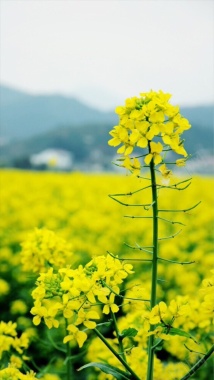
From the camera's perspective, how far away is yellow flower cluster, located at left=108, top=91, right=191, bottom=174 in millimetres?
1594

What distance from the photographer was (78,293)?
1.53 meters

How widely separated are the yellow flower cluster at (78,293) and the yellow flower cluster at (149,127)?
0.97ft

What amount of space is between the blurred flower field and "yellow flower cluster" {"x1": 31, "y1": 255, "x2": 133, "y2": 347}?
0.07 meters

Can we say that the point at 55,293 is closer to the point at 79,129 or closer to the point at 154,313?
the point at 154,313

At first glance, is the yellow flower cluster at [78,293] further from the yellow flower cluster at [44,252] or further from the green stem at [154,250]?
the yellow flower cluster at [44,252]

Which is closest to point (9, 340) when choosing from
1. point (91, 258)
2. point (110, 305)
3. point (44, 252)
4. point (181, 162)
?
point (44, 252)

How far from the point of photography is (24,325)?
4160mm

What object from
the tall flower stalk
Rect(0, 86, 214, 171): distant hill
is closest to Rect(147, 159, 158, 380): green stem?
the tall flower stalk

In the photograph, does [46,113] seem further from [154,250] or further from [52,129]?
[154,250]

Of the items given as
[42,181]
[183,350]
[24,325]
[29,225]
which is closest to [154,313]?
[183,350]

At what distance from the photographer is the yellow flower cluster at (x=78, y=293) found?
1.53m

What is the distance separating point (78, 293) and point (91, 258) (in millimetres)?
2043

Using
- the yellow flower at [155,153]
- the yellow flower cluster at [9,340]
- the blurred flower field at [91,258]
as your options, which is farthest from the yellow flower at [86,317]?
the yellow flower cluster at [9,340]

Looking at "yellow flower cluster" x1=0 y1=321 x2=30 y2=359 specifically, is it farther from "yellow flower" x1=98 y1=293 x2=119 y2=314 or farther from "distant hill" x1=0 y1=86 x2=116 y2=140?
"distant hill" x1=0 y1=86 x2=116 y2=140
